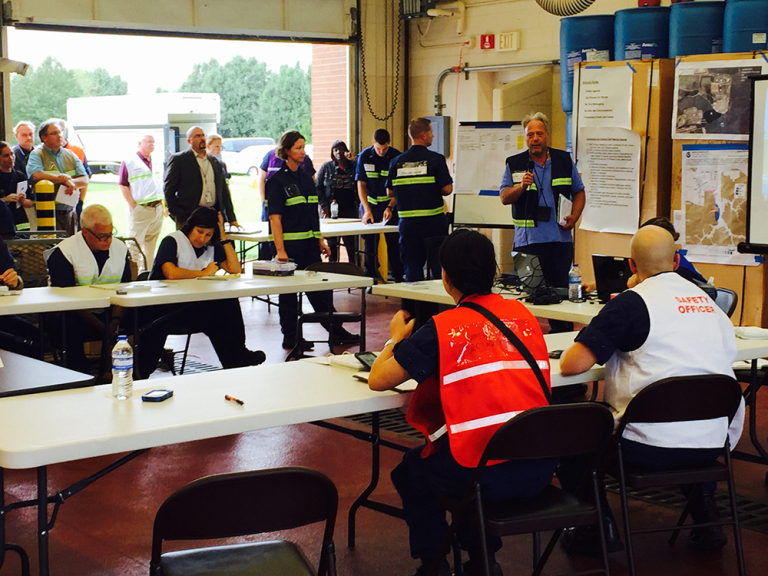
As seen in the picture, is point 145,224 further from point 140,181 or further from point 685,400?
point 685,400

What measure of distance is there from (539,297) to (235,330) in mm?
1893

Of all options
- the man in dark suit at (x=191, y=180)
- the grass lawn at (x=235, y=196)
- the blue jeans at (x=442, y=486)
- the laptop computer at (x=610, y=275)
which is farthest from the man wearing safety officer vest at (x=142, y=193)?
the blue jeans at (x=442, y=486)

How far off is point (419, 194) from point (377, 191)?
5.97ft

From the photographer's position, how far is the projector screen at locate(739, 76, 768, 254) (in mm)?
5918

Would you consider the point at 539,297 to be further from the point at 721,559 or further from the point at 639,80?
the point at 639,80

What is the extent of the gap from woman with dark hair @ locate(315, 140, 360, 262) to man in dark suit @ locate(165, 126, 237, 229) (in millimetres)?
1632

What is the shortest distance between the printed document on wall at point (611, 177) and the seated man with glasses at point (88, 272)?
3758 mm

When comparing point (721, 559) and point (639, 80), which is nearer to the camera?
point (721, 559)

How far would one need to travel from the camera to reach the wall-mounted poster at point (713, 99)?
625cm

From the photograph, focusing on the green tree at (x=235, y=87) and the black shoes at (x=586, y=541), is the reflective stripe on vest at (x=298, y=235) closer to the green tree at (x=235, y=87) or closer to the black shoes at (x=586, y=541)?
the black shoes at (x=586, y=541)

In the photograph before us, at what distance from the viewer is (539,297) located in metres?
4.50

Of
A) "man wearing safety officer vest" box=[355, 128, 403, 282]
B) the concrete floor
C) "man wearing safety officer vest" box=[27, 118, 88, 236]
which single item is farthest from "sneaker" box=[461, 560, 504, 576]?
"man wearing safety officer vest" box=[27, 118, 88, 236]

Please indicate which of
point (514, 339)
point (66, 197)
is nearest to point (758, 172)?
point (514, 339)

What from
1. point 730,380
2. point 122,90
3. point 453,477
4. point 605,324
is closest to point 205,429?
point 453,477
